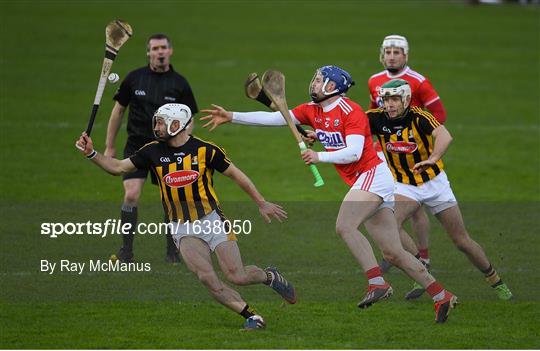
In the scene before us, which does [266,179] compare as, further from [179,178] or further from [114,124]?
[179,178]

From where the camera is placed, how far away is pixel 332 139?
36.2ft

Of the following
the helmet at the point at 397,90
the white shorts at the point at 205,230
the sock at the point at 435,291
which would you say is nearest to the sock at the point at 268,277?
the white shorts at the point at 205,230

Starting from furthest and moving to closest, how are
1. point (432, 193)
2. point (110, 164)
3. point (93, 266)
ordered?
point (93, 266) → point (432, 193) → point (110, 164)

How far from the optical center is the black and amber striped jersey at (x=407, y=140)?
11.5 metres

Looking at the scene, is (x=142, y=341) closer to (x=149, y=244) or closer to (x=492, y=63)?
(x=149, y=244)

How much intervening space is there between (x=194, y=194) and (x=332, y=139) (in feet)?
4.94

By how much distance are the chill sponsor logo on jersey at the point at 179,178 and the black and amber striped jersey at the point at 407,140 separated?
2168 mm

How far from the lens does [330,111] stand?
1104cm

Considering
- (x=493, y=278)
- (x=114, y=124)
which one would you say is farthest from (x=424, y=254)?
(x=114, y=124)

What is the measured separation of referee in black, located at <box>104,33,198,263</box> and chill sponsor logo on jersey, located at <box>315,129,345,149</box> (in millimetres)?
2513

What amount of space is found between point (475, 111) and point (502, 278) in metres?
12.1

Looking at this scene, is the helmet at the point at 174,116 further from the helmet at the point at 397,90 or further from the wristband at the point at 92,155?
the helmet at the point at 397,90

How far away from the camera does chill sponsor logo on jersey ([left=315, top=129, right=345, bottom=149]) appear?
1100cm

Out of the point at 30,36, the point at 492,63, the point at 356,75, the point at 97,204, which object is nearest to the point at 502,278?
the point at 97,204
